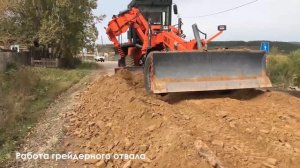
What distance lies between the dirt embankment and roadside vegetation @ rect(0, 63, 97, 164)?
1058 mm

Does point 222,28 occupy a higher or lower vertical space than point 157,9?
lower

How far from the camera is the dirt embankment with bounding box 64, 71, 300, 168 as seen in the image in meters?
6.31

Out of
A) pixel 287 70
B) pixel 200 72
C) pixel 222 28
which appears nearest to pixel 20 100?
pixel 200 72

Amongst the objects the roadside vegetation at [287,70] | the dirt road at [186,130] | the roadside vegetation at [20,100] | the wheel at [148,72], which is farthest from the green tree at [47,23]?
the wheel at [148,72]

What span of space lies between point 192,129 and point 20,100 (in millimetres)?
7512

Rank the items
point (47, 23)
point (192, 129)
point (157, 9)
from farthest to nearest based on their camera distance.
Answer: point (47, 23), point (157, 9), point (192, 129)

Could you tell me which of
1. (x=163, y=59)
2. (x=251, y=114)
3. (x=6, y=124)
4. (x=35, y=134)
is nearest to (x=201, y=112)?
(x=251, y=114)

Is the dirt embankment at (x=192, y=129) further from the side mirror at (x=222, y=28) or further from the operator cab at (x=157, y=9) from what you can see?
the operator cab at (x=157, y=9)

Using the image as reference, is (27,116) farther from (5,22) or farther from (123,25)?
(5,22)

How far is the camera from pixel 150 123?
27.1 feet

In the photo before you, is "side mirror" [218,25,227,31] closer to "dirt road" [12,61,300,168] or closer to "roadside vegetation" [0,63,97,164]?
"dirt road" [12,61,300,168]

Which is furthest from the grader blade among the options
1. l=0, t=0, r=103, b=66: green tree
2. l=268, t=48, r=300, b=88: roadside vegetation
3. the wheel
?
l=0, t=0, r=103, b=66: green tree

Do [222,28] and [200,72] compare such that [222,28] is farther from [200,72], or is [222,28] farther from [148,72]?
[148,72]

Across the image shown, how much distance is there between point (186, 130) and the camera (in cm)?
752
